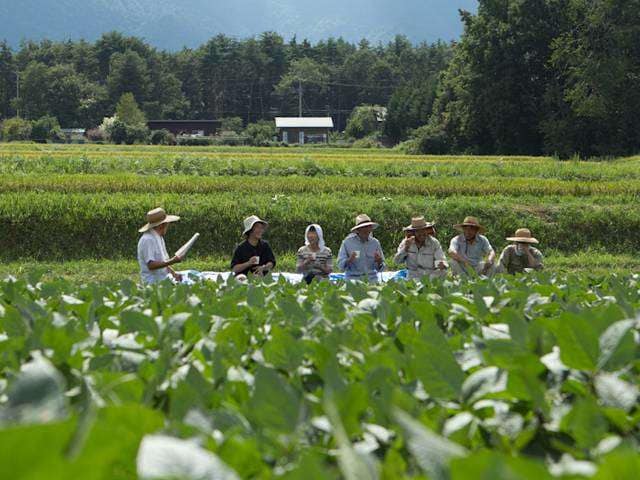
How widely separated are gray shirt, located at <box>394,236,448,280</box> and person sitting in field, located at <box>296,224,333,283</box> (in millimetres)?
931

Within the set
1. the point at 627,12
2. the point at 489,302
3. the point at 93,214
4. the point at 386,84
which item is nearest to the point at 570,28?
the point at 627,12

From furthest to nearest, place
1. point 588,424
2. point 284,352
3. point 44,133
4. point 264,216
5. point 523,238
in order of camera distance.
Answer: point 44,133 < point 264,216 < point 523,238 < point 284,352 < point 588,424

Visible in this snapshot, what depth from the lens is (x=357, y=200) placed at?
60.9ft

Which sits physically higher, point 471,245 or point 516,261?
point 471,245

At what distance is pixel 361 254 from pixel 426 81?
74642 mm

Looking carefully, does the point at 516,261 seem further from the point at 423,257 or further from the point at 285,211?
the point at 285,211

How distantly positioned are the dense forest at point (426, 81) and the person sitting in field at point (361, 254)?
113ft

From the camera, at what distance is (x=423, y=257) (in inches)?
408

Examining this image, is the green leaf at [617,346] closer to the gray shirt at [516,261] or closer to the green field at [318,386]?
the green field at [318,386]

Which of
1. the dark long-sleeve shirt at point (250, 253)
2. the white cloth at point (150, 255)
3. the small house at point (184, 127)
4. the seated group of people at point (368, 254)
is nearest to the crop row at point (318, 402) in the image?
the white cloth at point (150, 255)

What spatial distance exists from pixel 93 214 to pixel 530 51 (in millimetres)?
37869

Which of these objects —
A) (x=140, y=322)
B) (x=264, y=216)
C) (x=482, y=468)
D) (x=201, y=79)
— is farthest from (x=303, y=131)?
(x=482, y=468)

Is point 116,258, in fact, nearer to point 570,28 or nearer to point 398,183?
point 398,183

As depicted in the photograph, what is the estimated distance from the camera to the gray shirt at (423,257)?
10307 millimetres
